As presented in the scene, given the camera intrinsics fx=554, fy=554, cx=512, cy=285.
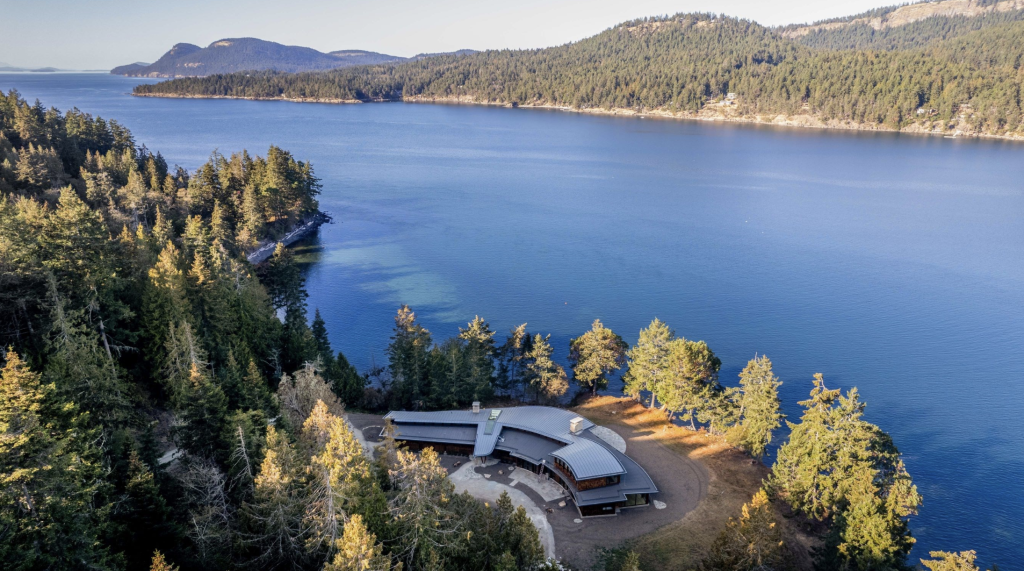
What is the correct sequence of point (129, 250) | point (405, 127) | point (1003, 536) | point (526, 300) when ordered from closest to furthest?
point (1003, 536), point (129, 250), point (526, 300), point (405, 127)

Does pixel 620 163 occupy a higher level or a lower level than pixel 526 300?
higher

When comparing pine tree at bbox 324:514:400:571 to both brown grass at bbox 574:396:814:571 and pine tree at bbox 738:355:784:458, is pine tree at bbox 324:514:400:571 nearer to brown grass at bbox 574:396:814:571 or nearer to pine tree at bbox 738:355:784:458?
brown grass at bbox 574:396:814:571

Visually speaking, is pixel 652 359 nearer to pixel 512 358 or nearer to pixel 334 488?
pixel 512 358

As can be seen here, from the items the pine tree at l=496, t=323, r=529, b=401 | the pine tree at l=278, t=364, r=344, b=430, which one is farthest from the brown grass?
the pine tree at l=278, t=364, r=344, b=430

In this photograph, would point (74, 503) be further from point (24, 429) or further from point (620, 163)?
point (620, 163)

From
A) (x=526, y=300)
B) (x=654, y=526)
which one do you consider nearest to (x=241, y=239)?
(x=526, y=300)

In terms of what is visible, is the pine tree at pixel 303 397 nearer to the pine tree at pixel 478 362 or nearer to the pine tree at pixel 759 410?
the pine tree at pixel 478 362

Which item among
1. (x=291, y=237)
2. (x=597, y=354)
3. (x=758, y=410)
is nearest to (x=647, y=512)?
(x=758, y=410)
